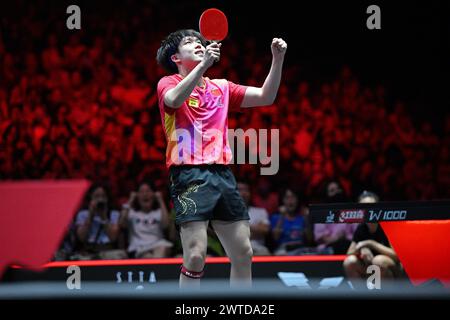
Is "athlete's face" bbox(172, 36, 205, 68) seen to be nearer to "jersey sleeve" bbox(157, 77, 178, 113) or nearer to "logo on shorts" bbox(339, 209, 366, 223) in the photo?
"jersey sleeve" bbox(157, 77, 178, 113)

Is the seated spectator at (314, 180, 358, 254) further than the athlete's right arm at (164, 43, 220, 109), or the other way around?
the seated spectator at (314, 180, 358, 254)

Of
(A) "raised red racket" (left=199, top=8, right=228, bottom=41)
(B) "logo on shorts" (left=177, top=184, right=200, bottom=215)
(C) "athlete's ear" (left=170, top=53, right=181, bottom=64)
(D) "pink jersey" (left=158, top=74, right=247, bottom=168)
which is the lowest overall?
(B) "logo on shorts" (left=177, top=184, right=200, bottom=215)

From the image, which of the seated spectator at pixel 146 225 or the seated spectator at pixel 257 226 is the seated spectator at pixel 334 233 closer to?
the seated spectator at pixel 257 226

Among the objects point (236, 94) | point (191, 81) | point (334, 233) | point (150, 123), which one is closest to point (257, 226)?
point (334, 233)

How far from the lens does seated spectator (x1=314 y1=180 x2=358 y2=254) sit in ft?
20.1

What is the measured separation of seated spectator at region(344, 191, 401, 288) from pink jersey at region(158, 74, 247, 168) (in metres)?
2.00

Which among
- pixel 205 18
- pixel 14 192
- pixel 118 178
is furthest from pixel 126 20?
pixel 205 18

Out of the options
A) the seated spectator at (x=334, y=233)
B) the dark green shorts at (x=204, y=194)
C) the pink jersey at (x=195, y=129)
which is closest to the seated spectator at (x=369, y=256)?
the seated spectator at (x=334, y=233)

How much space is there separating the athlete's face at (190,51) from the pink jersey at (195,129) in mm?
100

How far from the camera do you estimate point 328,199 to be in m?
6.38

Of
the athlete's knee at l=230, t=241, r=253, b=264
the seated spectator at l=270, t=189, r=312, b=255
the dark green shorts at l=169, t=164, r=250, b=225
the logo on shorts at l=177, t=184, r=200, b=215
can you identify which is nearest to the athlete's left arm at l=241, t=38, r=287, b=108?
the dark green shorts at l=169, t=164, r=250, b=225

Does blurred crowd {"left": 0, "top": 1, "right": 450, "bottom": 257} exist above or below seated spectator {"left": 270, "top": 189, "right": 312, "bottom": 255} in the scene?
above

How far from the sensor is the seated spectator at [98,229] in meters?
6.09
